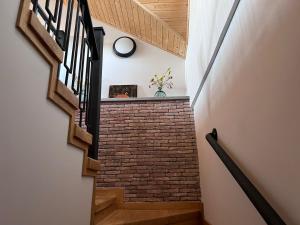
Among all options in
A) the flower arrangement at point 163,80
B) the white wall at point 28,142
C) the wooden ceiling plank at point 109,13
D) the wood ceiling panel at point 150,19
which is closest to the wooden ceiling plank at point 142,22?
the wood ceiling panel at point 150,19

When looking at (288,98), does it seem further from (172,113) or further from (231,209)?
(172,113)

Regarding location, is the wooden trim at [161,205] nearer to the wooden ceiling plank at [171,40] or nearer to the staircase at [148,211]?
the staircase at [148,211]

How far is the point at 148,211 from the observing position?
2.76m

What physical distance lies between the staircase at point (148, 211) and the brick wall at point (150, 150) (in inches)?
3.9

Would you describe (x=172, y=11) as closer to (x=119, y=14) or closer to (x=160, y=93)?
(x=119, y=14)

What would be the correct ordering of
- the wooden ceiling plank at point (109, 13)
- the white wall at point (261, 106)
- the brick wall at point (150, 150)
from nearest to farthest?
the white wall at point (261, 106), the brick wall at point (150, 150), the wooden ceiling plank at point (109, 13)

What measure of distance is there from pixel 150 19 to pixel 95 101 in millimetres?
2454

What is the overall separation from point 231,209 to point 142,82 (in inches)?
131

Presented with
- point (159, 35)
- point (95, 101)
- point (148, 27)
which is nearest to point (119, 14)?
point (148, 27)

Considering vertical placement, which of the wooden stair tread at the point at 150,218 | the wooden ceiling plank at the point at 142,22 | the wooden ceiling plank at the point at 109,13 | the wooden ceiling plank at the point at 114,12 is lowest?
the wooden stair tread at the point at 150,218

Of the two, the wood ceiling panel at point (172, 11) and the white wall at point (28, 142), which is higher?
the wood ceiling panel at point (172, 11)

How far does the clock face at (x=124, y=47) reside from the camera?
491cm

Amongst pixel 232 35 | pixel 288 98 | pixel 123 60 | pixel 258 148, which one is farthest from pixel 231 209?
pixel 123 60

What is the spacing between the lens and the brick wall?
3057mm
